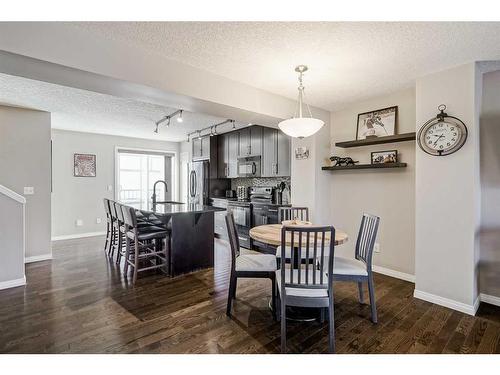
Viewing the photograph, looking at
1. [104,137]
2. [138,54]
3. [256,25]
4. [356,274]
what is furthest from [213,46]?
[104,137]

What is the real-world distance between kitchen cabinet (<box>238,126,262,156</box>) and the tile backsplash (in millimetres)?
612

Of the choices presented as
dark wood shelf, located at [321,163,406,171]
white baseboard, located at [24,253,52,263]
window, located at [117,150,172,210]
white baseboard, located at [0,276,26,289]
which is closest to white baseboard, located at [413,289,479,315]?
dark wood shelf, located at [321,163,406,171]

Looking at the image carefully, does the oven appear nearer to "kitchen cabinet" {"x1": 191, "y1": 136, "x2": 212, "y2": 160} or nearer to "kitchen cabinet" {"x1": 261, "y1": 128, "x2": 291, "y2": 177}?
"kitchen cabinet" {"x1": 261, "y1": 128, "x2": 291, "y2": 177}

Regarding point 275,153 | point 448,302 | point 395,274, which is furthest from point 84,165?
point 448,302

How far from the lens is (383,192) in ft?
11.2

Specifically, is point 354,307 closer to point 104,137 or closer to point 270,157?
point 270,157

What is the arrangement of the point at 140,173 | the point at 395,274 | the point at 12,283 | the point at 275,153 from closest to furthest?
the point at 12,283, the point at 395,274, the point at 275,153, the point at 140,173

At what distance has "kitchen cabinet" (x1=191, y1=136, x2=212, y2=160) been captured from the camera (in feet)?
19.7

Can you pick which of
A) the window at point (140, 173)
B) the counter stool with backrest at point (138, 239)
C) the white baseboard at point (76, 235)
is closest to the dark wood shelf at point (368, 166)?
the counter stool with backrest at point (138, 239)

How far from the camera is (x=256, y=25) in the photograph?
6.10 feet

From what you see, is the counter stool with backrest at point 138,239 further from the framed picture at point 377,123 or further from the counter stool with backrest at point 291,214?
the framed picture at point 377,123

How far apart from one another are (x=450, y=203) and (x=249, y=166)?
3353mm

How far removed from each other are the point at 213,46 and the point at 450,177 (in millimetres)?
2564

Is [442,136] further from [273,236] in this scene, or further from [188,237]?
[188,237]
